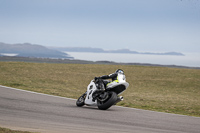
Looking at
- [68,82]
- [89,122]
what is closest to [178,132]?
[89,122]

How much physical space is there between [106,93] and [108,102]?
1.07ft

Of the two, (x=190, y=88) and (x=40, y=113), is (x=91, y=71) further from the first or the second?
(x=40, y=113)

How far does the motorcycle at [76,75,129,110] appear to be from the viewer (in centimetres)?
1220

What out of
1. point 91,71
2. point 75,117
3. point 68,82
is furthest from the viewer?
point 91,71

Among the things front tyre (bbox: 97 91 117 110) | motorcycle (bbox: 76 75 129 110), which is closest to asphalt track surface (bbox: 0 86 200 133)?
front tyre (bbox: 97 91 117 110)

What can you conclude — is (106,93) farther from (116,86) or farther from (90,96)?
(90,96)

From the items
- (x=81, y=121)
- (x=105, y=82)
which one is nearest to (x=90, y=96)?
(x=105, y=82)

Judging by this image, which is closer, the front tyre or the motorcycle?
the front tyre

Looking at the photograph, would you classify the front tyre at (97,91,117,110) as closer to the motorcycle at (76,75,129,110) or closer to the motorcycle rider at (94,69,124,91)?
the motorcycle at (76,75,129,110)

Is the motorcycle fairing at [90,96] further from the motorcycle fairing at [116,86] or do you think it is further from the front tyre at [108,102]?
the motorcycle fairing at [116,86]

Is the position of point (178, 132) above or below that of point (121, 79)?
below

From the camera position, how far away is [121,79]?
40.6ft

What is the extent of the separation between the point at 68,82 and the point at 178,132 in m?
20.0

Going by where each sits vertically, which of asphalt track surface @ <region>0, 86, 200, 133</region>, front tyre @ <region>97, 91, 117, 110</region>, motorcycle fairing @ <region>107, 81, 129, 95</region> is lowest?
asphalt track surface @ <region>0, 86, 200, 133</region>
